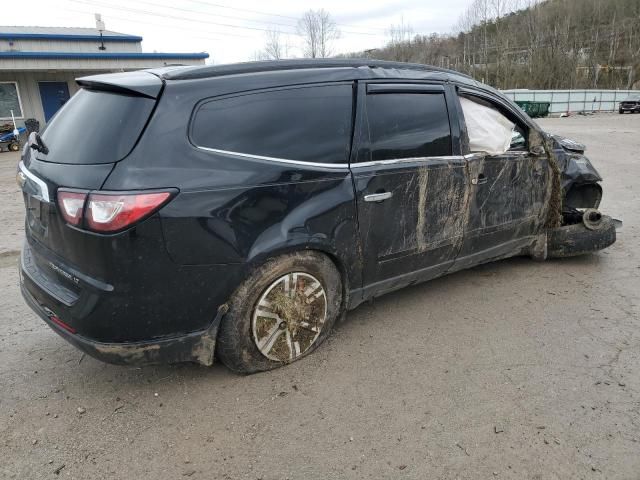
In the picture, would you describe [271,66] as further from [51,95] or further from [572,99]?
[572,99]

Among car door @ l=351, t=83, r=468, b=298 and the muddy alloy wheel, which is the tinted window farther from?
the muddy alloy wheel

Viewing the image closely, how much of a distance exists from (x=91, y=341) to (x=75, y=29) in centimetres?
3009

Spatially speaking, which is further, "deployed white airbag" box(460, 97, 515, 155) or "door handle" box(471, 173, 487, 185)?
"deployed white airbag" box(460, 97, 515, 155)

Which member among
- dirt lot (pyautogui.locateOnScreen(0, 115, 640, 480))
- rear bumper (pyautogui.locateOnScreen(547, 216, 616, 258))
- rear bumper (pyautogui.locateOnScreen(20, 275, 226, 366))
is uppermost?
rear bumper (pyautogui.locateOnScreen(20, 275, 226, 366))

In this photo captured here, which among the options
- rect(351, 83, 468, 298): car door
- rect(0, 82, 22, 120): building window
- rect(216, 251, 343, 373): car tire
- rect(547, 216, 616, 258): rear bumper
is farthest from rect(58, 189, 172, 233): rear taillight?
rect(0, 82, 22, 120): building window

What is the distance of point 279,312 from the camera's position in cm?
290

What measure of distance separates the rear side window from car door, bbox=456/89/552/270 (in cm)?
119

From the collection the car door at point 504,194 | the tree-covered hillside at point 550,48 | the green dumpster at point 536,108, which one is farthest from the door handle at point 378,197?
the tree-covered hillside at point 550,48

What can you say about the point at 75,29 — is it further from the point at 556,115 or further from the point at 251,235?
the point at 556,115

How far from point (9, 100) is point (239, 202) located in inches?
927

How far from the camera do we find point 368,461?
90.1 inches

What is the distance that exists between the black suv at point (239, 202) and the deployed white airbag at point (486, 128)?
0.40ft

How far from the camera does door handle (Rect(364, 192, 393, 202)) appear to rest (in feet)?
10.2

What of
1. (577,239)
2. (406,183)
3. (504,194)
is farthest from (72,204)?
(577,239)
